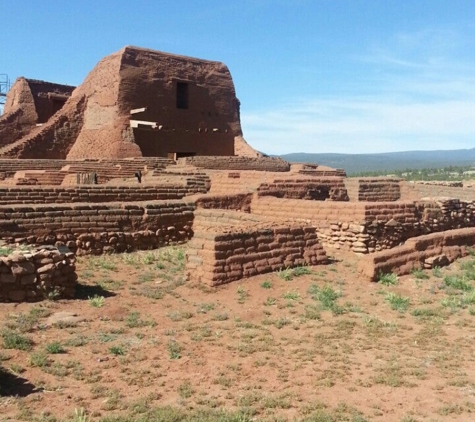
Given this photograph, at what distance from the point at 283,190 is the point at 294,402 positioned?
28.8ft

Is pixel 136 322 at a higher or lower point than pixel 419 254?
lower

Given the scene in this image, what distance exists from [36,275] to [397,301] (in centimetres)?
475

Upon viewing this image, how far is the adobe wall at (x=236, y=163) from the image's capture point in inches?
704

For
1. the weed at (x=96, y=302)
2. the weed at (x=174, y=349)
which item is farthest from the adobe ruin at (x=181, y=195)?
the weed at (x=174, y=349)

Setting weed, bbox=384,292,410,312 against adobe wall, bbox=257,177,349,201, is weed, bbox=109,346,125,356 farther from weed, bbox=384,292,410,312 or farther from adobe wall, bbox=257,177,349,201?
adobe wall, bbox=257,177,349,201

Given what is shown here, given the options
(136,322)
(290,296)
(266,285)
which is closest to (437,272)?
(290,296)

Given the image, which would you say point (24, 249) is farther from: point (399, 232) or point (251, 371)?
point (399, 232)

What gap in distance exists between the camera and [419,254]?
926 cm

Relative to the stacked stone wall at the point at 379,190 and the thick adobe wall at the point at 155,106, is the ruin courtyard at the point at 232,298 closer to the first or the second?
the stacked stone wall at the point at 379,190

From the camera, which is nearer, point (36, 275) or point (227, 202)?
point (36, 275)

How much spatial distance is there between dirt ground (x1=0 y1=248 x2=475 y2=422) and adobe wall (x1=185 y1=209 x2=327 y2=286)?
22 centimetres

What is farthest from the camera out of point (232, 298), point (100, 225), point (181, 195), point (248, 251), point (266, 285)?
point (181, 195)

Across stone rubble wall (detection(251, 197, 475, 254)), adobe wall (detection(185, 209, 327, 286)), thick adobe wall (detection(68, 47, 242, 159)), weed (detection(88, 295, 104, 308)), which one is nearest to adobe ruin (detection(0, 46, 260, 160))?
thick adobe wall (detection(68, 47, 242, 159))

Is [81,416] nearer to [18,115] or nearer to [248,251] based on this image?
[248,251]
